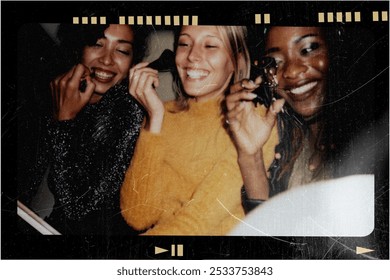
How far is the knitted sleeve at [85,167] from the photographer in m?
1.29

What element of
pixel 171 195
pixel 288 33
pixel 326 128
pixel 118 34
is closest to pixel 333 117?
pixel 326 128

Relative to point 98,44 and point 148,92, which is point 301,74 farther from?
point 98,44

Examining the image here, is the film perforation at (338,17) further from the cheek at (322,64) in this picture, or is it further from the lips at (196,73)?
the lips at (196,73)

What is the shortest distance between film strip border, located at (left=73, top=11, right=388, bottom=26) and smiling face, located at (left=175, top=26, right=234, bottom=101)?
0.06 m

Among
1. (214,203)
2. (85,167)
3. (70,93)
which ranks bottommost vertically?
(214,203)

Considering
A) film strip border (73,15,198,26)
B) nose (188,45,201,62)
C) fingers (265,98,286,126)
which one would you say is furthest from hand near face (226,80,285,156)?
film strip border (73,15,198,26)

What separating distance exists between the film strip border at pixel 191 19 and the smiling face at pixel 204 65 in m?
0.06

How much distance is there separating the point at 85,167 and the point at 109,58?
31 centimetres

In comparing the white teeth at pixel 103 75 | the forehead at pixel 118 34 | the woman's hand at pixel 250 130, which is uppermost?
the forehead at pixel 118 34

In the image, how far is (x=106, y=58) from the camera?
4.28ft

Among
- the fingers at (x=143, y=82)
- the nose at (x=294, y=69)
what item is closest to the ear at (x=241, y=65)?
the nose at (x=294, y=69)

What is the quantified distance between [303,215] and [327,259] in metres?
0.14
